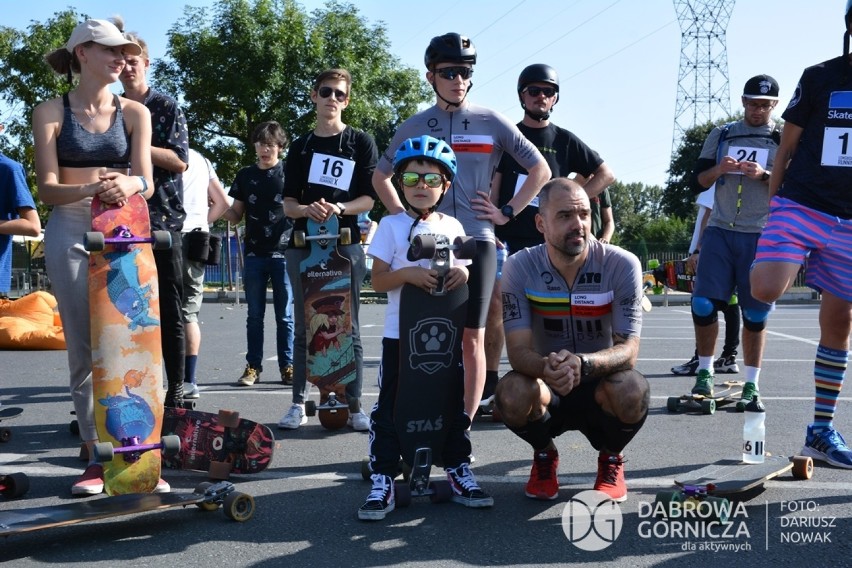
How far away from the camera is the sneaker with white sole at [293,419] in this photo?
615 centimetres

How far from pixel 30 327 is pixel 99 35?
8017mm

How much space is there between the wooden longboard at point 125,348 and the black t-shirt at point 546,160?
117 inches

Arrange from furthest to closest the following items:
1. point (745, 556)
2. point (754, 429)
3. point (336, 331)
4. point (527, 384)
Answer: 1. point (336, 331)
2. point (754, 429)
3. point (527, 384)
4. point (745, 556)

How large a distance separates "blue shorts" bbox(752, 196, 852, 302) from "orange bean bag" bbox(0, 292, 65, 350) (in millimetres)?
8772

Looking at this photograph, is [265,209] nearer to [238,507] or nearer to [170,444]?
[170,444]

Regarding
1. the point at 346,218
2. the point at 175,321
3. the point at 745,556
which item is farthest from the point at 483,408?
the point at 745,556

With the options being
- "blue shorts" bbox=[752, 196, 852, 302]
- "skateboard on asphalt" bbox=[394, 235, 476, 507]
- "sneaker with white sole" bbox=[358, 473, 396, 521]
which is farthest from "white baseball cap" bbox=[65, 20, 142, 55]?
"blue shorts" bbox=[752, 196, 852, 302]

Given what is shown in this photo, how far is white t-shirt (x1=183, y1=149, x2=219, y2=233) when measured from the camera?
287 inches

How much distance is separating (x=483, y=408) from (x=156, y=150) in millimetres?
2767

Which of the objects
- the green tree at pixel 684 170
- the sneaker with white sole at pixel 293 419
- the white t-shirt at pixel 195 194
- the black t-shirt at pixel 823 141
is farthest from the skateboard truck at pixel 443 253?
the green tree at pixel 684 170

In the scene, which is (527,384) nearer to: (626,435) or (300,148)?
(626,435)

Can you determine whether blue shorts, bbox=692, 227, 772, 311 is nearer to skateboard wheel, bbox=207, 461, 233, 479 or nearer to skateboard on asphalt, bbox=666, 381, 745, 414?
skateboard on asphalt, bbox=666, 381, 745, 414

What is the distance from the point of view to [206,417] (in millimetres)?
4645

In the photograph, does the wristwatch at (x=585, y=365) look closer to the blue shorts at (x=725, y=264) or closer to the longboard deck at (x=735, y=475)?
the longboard deck at (x=735, y=475)
